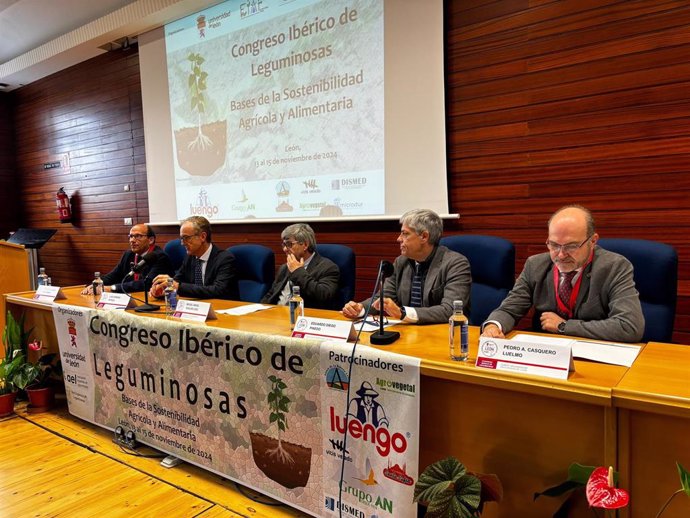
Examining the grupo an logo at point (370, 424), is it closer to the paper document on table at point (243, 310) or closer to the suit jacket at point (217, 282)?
the paper document on table at point (243, 310)

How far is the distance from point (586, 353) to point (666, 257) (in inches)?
26.8

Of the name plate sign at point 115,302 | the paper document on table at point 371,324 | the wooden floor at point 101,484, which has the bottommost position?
the wooden floor at point 101,484

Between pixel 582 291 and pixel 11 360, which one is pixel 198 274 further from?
pixel 582 291

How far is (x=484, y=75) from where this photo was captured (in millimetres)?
2867

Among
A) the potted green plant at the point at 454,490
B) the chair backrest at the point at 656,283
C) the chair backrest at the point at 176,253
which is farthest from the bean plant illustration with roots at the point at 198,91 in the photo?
the potted green plant at the point at 454,490

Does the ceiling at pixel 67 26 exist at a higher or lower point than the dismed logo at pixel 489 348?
higher

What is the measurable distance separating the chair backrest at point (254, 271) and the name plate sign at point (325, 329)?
1.36 m

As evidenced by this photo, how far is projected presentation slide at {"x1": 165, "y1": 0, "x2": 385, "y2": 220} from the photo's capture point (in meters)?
3.23

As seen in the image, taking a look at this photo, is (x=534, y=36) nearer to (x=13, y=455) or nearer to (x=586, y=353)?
(x=586, y=353)

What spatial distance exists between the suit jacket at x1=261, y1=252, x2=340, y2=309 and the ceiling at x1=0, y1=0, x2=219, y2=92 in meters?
2.60

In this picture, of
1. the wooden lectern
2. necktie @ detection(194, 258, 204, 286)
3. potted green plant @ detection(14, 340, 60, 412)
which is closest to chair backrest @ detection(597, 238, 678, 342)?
necktie @ detection(194, 258, 204, 286)

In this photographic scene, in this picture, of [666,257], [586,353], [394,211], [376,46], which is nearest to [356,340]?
[586,353]

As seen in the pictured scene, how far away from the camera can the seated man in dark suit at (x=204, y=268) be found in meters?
2.84

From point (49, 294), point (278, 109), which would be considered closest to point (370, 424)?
point (49, 294)
